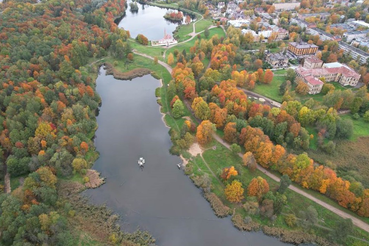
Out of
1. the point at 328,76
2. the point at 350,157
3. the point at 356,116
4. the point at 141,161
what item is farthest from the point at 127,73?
the point at 356,116

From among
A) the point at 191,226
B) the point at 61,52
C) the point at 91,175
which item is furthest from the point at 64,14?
the point at 191,226

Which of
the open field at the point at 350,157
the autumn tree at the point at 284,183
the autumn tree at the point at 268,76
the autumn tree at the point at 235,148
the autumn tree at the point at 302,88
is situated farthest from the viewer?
the autumn tree at the point at 268,76

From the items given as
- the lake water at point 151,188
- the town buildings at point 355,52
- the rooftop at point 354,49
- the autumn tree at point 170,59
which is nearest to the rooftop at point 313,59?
the town buildings at point 355,52

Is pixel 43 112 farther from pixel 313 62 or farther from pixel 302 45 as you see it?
pixel 302 45

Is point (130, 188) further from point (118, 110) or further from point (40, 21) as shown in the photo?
point (40, 21)

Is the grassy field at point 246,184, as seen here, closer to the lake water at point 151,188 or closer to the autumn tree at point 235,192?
the autumn tree at point 235,192

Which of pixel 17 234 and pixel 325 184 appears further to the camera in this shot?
pixel 325 184

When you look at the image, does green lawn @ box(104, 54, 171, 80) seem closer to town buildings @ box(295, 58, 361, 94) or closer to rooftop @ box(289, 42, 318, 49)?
town buildings @ box(295, 58, 361, 94)

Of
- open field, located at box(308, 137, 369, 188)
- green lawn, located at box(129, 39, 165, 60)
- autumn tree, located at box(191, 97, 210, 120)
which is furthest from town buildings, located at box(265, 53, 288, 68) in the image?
autumn tree, located at box(191, 97, 210, 120)
